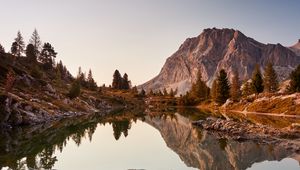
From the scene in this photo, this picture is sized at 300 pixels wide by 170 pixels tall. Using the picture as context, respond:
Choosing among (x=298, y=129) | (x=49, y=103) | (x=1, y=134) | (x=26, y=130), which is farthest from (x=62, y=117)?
(x=298, y=129)

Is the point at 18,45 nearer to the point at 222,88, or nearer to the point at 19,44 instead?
the point at 19,44

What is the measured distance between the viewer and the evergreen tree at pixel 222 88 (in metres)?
157

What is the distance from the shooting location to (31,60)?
164 meters

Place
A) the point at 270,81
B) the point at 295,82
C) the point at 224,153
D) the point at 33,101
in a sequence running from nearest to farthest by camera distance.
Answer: the point at 224,153, the point at 33,101, the point at 295,82, the point at 270,81

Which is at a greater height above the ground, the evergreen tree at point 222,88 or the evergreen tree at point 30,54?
the evergreen tree at point 30,54

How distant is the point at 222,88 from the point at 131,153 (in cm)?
11969

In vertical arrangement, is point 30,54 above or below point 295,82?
above

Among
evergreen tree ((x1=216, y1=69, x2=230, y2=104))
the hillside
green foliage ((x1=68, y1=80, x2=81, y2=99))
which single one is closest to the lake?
the hillside

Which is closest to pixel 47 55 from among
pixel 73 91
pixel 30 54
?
pixel 30 54

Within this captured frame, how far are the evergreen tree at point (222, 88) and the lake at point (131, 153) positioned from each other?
97.8 metres

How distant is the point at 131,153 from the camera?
44.2 metres

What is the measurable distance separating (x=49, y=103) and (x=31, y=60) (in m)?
71.3

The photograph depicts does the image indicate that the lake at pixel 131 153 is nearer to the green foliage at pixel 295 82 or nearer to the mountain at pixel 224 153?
the mountain at pixel 224 153

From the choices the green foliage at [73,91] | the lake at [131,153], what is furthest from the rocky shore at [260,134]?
the green foliage at [73,91]
